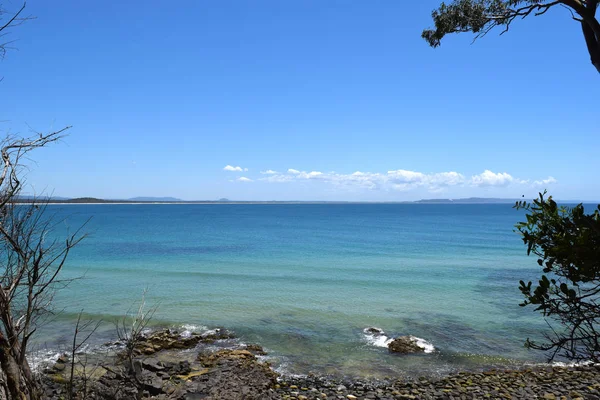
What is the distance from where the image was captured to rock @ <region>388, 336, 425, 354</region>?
15.1 meters

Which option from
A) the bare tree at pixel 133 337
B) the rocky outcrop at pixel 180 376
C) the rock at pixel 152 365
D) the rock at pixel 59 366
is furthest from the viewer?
the rock at pixel 59 366

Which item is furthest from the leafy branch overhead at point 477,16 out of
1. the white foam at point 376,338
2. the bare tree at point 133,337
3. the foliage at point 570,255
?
the white foam at point 376,338

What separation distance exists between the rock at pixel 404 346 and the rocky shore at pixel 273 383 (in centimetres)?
239

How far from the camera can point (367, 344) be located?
52.4 ft

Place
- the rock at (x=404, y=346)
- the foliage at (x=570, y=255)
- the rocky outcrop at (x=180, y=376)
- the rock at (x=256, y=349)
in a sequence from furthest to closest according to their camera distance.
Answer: the rock at (x=404, y=346) → the rock at (x=256, y=349) → the rocky outcrop at (x=180, y=376) → the foliage at (x=570, y=255)

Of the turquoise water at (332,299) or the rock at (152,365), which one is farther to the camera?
the turquoise water at (332,299)

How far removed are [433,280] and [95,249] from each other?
36.5 metres

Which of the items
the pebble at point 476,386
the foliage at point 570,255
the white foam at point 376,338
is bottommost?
the white foam at point 376,338

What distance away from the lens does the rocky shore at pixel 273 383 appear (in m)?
11.2

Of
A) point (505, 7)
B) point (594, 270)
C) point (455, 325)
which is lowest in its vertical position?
point (455, 325)

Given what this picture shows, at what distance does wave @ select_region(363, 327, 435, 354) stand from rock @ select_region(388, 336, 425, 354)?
233mm

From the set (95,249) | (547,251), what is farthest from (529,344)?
(95,249)

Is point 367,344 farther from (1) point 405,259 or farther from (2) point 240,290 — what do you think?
(1) point 405,259

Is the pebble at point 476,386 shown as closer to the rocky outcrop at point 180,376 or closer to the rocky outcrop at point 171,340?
the rocky outcrop at point 180,376
